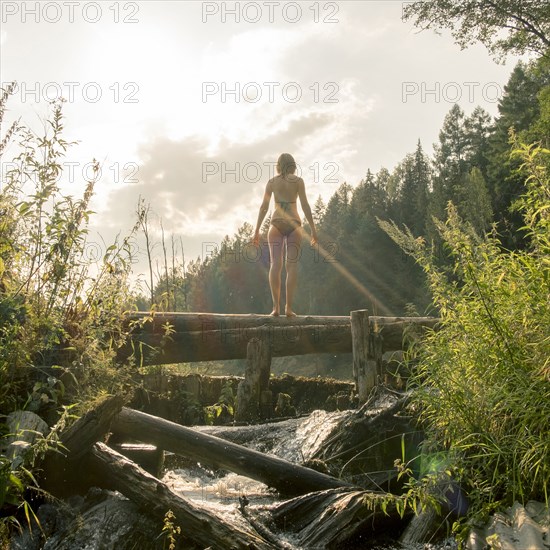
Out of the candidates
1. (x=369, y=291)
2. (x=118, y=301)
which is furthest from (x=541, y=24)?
(x=369, y=291)

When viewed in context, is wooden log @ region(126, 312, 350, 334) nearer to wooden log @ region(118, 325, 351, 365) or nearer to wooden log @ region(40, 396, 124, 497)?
wooden log @ region(118, 325, 351, 365)

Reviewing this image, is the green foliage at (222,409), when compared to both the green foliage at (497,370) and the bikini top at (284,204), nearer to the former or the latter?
the bikini top at (284,204)

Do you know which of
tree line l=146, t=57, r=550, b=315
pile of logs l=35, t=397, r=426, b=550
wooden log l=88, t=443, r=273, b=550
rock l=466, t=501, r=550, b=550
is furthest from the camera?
tree line l=146, t=57, r=550, b=315

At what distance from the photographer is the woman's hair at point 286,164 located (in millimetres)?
9312

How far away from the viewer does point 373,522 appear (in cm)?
381

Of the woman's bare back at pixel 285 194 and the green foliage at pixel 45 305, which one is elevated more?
the woman's bare back at pixel 285 194

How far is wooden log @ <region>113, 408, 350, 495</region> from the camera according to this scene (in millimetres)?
4562

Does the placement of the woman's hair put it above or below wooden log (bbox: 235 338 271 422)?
above

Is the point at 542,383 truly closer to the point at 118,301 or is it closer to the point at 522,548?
the point at 522,548

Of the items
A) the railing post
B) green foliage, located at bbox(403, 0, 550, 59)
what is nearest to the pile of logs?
the railing post

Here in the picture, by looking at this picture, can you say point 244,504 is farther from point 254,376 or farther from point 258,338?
point 258,338

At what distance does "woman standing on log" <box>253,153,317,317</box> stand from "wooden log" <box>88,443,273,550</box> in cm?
522

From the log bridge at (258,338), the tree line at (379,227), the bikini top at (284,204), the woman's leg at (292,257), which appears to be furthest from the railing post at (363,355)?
the tree line at (379,227)

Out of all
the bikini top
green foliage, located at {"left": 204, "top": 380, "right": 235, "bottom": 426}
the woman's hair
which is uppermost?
the woman's hair
